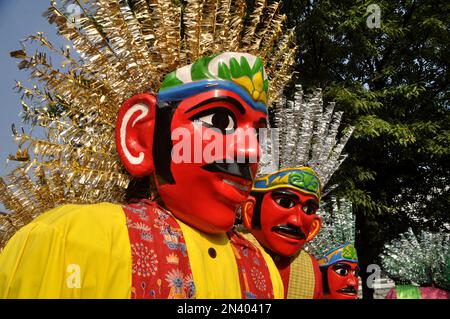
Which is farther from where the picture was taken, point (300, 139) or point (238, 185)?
point (300, 139)

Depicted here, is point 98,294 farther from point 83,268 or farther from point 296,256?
point 296,256

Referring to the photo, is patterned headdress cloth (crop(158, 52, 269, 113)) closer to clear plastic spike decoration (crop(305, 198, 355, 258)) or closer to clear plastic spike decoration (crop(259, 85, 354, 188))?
clear plastic spike decoration (crop(259, 85, 354, 188))

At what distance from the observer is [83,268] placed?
5.94 feet

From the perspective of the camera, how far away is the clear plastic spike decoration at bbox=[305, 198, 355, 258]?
5598 mm

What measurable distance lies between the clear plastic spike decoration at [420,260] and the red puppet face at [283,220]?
3871 mm

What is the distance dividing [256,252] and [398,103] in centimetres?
652

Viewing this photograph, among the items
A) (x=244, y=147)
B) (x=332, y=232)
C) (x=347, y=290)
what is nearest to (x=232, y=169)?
(x=244, y=147)

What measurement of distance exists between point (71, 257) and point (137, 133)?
29.3 inches

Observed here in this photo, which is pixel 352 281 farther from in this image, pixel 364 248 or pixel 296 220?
pixel 364 248

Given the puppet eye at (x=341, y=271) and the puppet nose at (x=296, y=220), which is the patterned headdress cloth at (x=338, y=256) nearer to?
the puppet eye at (x=341, y=271)

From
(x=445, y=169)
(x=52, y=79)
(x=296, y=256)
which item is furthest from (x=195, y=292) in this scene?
(x=445, y=169)

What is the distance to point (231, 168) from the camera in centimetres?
228

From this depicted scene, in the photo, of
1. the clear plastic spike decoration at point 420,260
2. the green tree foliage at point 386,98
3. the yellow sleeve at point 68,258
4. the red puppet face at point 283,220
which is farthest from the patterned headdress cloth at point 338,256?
the yellow sleeve at point 68,258

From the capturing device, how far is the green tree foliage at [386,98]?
24.3 feet
